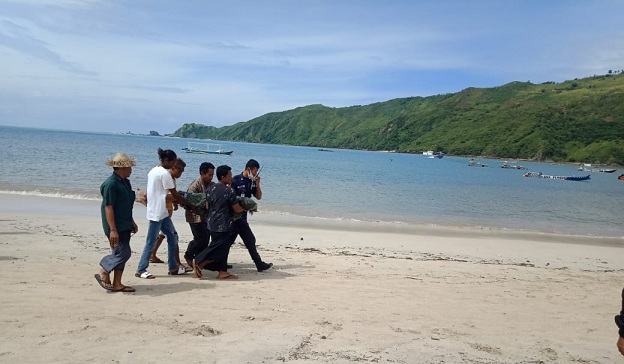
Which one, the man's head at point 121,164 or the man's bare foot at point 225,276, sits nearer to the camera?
the man's head at point 121,164

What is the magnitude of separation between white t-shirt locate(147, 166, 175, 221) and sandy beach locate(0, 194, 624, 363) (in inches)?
40.7

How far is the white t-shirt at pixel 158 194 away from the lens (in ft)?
22.9

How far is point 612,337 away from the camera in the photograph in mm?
5699

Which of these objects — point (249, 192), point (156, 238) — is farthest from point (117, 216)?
point (249, 192)

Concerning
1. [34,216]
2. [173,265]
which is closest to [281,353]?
[173,265]

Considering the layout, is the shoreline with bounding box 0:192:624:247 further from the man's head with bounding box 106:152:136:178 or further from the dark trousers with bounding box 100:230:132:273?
the man's head with bounding box 106:152:136:178

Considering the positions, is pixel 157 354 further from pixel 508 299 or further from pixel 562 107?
pixel 562 107

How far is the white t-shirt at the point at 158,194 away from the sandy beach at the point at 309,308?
1.03 metres

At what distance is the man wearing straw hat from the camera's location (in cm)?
593

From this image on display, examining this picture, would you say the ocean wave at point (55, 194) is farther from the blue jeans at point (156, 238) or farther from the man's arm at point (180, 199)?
the man's arm at point (180, 199)

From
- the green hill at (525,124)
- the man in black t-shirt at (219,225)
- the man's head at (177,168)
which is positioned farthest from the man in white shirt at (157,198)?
the green hill at (525,124)

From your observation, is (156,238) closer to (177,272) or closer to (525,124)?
(177,272)

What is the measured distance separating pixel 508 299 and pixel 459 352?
8.85 feet

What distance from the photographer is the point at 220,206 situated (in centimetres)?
739
